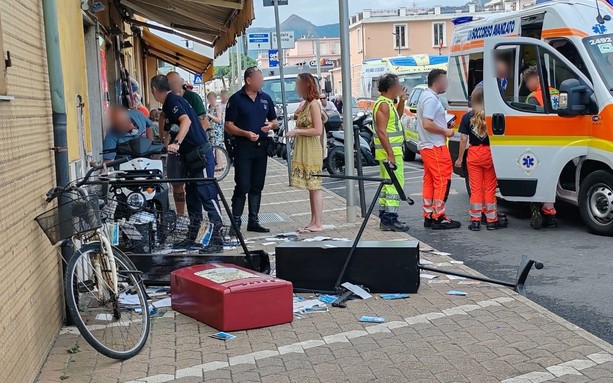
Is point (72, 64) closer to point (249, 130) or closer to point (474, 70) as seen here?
point (249, 130)

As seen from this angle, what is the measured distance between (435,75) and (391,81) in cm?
66

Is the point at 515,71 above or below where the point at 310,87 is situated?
above

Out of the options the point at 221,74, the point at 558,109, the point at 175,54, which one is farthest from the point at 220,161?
the point at 221,74

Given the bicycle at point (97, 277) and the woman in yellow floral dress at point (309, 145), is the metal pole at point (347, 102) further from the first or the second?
the bicycle at point (97, 277)

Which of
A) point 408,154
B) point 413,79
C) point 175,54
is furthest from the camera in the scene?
point 413,79

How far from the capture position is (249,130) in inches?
397

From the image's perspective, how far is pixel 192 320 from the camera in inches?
256

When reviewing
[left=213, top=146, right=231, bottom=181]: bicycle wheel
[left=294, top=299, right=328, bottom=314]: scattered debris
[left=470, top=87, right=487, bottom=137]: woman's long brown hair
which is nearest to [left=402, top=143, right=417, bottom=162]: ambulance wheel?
[left=213, top=146, right=231, bottom=181]: bicycle wheel

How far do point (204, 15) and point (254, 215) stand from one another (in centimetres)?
432

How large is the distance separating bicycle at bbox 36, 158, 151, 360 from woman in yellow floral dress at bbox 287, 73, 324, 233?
13.7 ft

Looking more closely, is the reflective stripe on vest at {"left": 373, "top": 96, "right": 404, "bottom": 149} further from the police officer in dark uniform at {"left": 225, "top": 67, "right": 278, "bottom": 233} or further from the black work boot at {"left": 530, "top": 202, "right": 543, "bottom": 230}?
the black work boot at {"left": 530, "top": 202, "right": 543, "bottom": 230}

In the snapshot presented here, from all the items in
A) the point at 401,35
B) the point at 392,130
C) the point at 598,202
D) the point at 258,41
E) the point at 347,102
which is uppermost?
the point at 401,35

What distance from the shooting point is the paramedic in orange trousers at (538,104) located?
1022 centimetres

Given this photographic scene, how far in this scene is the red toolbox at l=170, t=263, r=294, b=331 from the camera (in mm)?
6082
